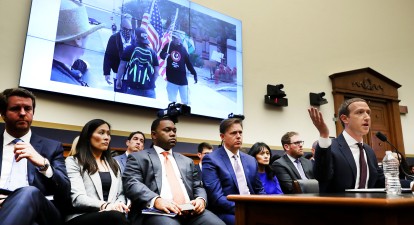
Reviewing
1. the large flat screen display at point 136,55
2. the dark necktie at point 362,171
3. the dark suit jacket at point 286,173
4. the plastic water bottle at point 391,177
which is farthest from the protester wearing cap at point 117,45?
the plastic water bottle at point 391,177

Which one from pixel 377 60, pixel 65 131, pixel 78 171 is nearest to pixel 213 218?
pixel 78 171

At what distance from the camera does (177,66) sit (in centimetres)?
401

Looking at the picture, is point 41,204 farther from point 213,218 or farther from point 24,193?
point 213,218

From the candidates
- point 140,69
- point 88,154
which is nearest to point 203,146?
point 140,69

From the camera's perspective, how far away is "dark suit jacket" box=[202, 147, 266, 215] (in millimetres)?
2168

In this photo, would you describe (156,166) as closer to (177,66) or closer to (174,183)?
(174,183)

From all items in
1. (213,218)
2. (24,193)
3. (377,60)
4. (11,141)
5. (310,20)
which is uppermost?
(310,20)

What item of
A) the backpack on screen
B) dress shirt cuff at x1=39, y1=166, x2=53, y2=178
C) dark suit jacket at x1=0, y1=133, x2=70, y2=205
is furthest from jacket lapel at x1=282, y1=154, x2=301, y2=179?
dress shirt cuff at x1=39, y1=166, x2=53, y2=178

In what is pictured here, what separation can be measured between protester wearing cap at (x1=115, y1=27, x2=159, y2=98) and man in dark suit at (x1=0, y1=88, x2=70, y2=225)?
5.73 ft

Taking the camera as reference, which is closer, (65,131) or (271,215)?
(271,215)

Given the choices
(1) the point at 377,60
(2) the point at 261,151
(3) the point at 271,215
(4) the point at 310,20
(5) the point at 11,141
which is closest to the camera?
(3) the point at 271,215

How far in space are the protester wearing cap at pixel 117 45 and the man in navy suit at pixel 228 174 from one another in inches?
62.7

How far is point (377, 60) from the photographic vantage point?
621 centimetres

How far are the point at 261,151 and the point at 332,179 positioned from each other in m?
1.22
